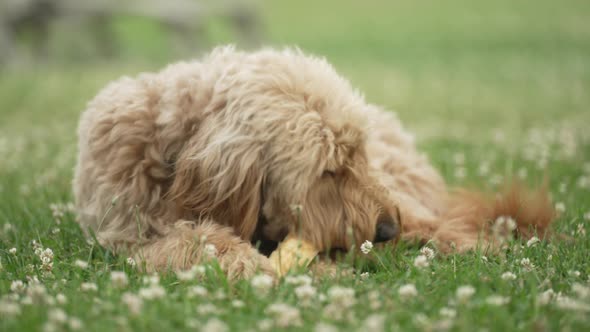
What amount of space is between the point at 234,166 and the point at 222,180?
0.31 feet

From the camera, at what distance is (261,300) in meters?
2.58

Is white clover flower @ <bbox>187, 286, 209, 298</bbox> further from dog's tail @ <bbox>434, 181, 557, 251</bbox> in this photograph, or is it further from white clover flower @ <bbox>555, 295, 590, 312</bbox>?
dog's tail @ <bbox>434, 181, 557, 251</bbox>

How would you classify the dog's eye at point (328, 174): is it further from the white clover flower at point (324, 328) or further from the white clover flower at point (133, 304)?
the white clover flower at point (133, 304)

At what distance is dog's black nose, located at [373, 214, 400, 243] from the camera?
10.9ft

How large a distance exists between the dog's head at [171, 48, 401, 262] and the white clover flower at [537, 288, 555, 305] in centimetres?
92

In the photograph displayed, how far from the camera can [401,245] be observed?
356cm

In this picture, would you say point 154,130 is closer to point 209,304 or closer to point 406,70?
point 209,304

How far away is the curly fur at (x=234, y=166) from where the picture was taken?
3184 mm

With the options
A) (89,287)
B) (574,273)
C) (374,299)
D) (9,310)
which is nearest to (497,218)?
(574,273)

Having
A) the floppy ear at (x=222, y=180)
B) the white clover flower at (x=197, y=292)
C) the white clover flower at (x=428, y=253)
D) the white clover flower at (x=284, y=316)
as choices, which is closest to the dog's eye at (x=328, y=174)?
the floppy ear at (x=222, y=180)

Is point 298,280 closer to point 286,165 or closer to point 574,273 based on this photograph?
point 286,165

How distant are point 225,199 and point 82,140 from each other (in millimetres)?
1093

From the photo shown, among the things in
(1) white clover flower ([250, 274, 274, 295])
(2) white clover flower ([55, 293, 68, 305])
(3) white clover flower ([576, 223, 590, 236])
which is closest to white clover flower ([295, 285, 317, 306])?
(1) white clover flower ([250, 274, 274, 295])

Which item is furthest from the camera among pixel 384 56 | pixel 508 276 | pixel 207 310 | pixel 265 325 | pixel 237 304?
pixel 384 56
